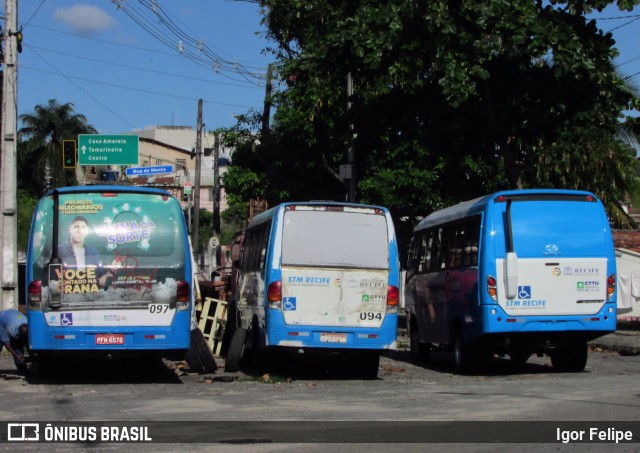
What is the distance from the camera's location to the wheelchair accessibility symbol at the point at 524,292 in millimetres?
15492

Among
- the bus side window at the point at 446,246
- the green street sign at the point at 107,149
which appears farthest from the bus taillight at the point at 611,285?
the green street sign at the point at 107,149

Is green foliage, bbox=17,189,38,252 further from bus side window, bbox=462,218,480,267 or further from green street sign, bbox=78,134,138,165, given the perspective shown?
bus side window, bbox=462,218,480,267

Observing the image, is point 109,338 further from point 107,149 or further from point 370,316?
point 107,149

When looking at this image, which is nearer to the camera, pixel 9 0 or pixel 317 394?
pixel 317 394

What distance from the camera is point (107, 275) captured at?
45.8 feet

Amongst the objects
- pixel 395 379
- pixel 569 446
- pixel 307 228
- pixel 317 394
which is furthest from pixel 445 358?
pixel 569 446

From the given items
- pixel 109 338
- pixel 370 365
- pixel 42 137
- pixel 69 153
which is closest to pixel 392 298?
pixel 370 365

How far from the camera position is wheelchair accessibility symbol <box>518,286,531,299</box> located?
610 inches

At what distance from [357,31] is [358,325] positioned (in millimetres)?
7800

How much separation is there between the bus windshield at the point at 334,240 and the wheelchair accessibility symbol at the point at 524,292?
2.09m

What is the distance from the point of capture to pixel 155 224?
14.3 metres

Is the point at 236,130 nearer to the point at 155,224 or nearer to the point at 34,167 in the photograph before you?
the point at 155,224

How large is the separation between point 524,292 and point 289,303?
3.61 m

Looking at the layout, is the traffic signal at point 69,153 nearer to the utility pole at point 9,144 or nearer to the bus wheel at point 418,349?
the utility pole at point 9,144
